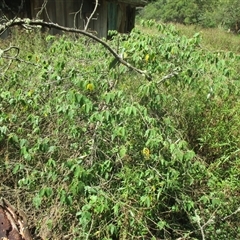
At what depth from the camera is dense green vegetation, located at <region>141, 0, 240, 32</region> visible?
80.9 ft

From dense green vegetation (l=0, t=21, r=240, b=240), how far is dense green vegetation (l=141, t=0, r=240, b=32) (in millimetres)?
23253

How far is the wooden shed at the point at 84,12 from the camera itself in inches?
336

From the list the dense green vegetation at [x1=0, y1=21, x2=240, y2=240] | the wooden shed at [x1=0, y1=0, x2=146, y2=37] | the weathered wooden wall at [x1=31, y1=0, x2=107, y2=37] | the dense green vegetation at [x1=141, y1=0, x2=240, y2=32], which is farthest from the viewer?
the dense green vegetation at [x1=141, y1=0, x2=240, y2=32]

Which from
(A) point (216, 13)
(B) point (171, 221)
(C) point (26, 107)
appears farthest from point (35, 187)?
(A) point (216, 13)

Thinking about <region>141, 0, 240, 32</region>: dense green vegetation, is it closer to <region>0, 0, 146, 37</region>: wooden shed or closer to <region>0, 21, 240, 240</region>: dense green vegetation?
<region>0, 0, 146, 37</region>: wooden shed

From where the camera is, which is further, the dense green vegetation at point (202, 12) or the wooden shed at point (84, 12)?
the dense green vegetation at point (202, 12)

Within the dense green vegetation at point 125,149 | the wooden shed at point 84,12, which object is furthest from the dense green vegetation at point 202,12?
the dense green vegetation at point 125,149

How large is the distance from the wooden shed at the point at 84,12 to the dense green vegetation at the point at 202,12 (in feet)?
46.1

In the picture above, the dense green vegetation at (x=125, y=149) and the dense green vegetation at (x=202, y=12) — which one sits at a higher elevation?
the dense green vegetation at (x=125, y=149)

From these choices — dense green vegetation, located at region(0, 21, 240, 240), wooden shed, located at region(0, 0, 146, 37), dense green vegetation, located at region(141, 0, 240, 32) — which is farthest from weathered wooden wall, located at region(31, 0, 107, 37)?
dense green vegetation, located at region(141, 0, 240, 32)

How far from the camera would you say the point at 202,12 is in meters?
30.3

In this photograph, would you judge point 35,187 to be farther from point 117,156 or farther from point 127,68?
point 127,68

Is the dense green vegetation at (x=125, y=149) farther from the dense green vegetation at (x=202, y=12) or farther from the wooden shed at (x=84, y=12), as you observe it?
the dense green vegetation at (x=202, y=12)

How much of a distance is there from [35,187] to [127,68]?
1.27m
